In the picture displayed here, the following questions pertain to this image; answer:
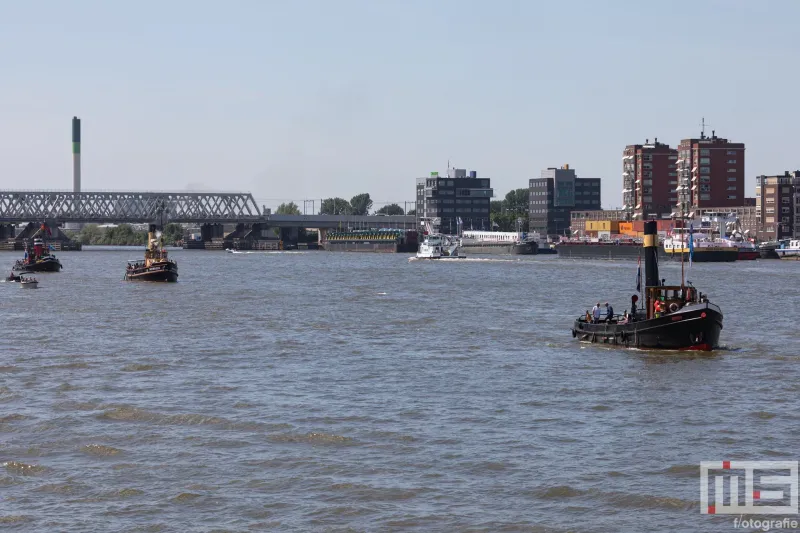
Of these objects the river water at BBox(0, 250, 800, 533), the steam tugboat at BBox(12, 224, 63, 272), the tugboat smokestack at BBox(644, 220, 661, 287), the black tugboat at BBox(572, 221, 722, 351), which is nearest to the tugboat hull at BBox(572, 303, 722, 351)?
the black tugboat at BBox(572, 221, 722, 351)

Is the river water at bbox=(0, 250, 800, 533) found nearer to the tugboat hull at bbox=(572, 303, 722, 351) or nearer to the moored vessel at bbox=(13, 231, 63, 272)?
the tugboat hull at bbox=(572, 303, 722, 351)

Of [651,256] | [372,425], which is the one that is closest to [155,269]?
[651,256]

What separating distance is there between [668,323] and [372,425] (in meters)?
21.5

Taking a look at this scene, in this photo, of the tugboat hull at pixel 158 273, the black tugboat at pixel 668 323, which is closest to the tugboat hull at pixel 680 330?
the black tugboat at pixel 668 323

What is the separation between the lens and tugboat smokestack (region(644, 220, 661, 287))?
54844 mm

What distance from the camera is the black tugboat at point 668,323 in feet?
171

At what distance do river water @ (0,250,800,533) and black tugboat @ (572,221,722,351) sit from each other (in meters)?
0.96

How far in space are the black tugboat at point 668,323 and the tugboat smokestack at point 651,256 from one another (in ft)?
0.15

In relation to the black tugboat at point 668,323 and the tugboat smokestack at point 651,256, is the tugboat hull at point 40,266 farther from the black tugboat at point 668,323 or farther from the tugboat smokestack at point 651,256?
the black tugboat at point 668,323

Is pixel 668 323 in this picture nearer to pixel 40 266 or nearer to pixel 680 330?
pixel 680 330

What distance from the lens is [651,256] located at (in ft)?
184

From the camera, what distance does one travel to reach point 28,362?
4959 cm

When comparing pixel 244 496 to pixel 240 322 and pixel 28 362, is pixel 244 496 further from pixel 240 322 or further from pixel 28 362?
pixel 240 322

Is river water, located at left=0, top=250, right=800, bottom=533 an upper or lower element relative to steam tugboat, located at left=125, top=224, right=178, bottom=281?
lower
